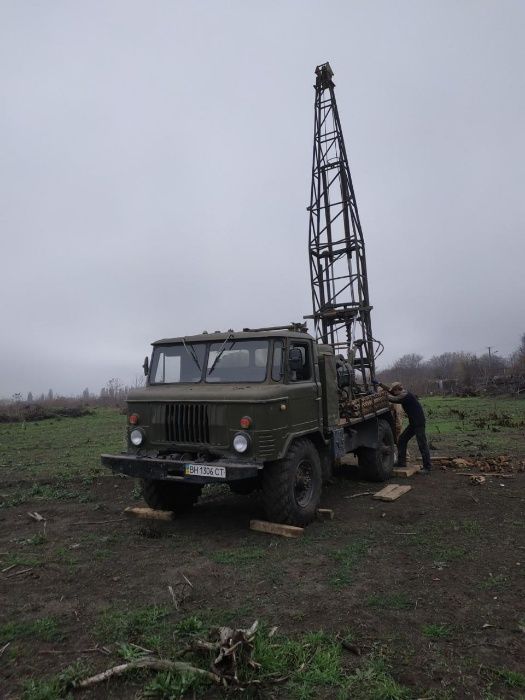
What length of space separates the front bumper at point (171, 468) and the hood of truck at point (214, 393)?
73cm

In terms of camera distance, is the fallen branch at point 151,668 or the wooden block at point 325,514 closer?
the fallen branch at point 151,668

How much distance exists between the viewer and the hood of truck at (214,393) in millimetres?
5762

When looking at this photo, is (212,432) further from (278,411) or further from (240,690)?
(240,690)

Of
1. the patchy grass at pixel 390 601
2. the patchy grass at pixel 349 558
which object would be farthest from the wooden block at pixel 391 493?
the patchy grass at pixel 390 601

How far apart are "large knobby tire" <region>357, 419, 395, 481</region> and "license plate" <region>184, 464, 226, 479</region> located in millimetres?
4165

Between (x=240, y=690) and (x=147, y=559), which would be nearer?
(x=240, y=690)

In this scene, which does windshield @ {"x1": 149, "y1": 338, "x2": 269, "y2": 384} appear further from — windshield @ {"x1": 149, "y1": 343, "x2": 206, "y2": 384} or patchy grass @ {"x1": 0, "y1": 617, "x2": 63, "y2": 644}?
patchy grass @ {"x1": 0, "y1": 617, "x2": 63, "y2": 644}

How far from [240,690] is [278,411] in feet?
10.8

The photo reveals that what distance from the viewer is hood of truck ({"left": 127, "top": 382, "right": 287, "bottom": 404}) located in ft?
18.9

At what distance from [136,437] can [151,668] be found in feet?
11.5

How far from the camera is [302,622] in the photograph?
12.5 feet

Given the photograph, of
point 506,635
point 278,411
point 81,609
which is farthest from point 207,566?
point 506,635

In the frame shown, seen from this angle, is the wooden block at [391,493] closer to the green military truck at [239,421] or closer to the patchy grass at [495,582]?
the green military truck at [239,421]

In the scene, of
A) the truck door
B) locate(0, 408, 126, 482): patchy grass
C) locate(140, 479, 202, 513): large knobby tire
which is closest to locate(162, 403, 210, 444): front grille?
locate(140, 479, 202, 513): large knobby tire
